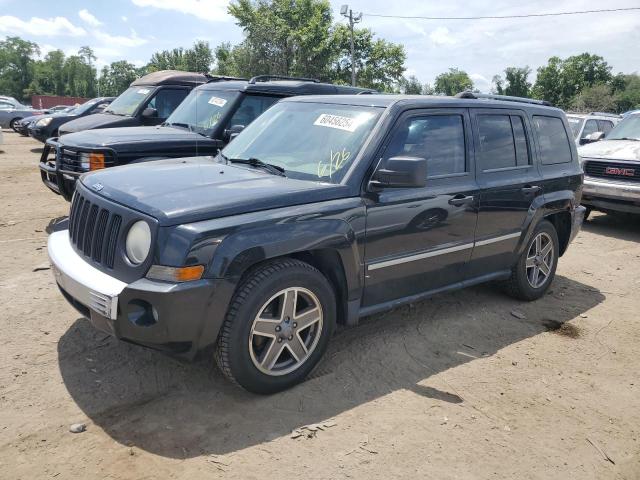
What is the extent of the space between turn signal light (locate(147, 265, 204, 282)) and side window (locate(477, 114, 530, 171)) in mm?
2647

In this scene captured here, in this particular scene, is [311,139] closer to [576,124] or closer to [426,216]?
[426,216]

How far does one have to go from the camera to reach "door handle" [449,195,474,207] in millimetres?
4205

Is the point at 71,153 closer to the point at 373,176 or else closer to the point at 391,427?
the point at 373,176

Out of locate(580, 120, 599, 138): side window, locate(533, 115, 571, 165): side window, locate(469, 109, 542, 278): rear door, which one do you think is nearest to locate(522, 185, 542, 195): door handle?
locate(469, 109, 542, 278): rear door

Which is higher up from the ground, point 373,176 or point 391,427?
point 373,176

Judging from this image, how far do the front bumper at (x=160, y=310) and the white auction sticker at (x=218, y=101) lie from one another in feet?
16.1

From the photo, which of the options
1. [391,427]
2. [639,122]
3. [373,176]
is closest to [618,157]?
[639,122]

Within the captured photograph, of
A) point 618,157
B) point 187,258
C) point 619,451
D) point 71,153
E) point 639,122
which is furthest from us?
point 639,122

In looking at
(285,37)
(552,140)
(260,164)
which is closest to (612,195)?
(552,140)

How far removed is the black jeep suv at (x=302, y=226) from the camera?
2955 mm

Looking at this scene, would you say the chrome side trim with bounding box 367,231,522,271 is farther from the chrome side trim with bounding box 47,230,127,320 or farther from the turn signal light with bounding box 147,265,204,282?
the chrome side trim with bounding box 47,230,127,320

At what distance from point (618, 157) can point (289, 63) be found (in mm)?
36144

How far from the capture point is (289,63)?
41969 mm

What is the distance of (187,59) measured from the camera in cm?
6362
